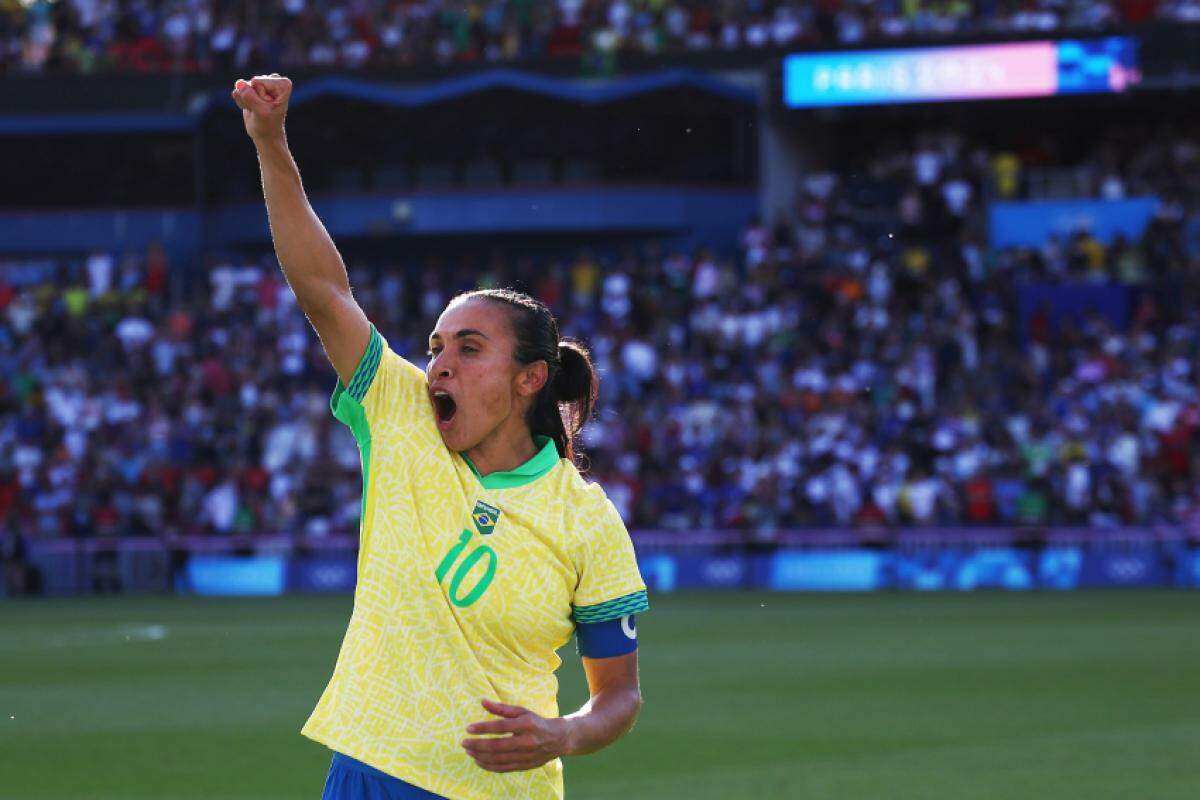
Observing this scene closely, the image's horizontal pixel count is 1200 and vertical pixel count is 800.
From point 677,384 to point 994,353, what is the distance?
14.3 ft

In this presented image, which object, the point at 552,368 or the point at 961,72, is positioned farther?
the point at 961,72

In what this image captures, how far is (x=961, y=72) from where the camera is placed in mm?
32094

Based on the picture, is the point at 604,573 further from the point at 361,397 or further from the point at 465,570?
the point at 361,397

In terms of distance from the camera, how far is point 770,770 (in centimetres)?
1055

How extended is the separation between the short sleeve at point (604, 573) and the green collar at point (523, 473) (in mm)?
136

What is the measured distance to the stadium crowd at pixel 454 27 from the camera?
3216 centimetres

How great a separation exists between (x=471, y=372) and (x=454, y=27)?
31248 mm

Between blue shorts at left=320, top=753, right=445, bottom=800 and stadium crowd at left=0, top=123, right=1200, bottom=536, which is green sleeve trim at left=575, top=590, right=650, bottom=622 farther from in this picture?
stadium crowd at left=0, top=123, right=1200, bottom=536

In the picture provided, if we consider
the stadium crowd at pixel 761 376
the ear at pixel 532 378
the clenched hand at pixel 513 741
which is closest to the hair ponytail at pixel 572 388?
the ear at pixel 532 378

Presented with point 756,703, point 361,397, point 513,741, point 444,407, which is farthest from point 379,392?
point 756,703

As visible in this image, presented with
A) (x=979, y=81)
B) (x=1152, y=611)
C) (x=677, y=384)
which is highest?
(x=979, y=81)

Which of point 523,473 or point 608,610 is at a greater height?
point 523,473

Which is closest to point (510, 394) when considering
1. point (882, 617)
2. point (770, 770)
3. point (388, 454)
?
point (388, 454)

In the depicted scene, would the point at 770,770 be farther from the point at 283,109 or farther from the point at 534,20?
the point at 534,20
